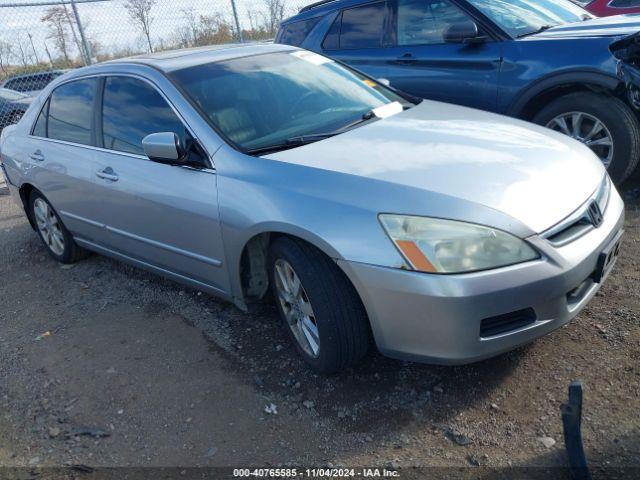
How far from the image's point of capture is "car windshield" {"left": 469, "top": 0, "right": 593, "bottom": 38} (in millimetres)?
5047

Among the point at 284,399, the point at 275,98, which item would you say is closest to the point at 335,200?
the point at 284,399

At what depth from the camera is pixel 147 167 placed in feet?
11.2

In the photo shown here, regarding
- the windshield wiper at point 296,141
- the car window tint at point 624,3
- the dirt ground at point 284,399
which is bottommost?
the dirt ground at point 284,399

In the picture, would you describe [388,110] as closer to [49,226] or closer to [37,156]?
[37,156]

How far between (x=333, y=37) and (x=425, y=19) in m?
1.15

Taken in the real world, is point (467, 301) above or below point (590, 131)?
above

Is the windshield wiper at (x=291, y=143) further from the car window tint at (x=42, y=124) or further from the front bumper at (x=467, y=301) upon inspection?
the car window tint at (x=42, y=124)

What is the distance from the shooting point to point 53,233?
16.0 ft

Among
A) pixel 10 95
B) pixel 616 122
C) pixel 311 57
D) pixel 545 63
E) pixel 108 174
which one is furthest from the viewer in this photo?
pixel 10 95

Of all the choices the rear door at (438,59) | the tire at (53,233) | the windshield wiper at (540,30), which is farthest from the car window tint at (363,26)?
the tire at (53,233)

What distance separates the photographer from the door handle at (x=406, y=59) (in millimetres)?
5510

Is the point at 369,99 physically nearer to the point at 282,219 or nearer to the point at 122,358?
the point at 282,219

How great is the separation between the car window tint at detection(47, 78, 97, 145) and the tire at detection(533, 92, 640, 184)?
12.0 feet

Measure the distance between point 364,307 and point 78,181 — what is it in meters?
2.52
